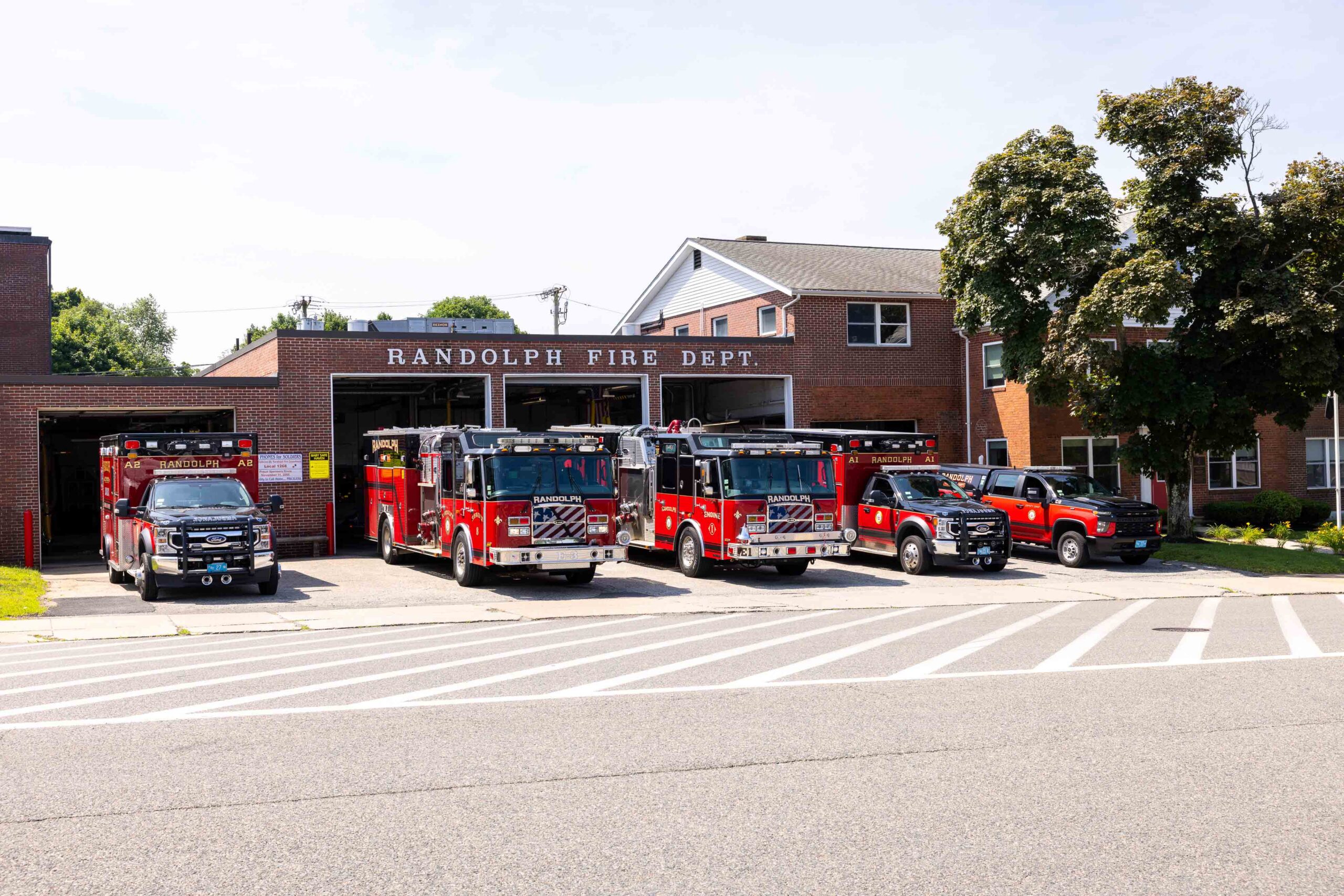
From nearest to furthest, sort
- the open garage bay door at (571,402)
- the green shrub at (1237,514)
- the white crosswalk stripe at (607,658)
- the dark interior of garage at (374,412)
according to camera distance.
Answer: the white crosswalk stripe at (607,658) → the dark interior of garage at (374,412) → the open garage bay door at (571,402) → the green shrub at (1237,514)

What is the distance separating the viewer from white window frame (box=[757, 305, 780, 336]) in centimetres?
3478

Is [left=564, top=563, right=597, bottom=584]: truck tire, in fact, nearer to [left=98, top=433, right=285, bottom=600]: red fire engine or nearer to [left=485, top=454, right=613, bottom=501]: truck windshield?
[left=485, top=454, right=613, bottom=501]: truck windshield

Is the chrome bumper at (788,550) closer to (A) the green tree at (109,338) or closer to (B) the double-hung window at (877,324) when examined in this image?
(B) the double-hung window at (877,324)

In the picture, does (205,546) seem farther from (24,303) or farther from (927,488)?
(24,303)

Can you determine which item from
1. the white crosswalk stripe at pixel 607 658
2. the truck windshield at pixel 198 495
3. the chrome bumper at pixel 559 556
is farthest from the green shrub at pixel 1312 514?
the truck windshield at pixel 198 495

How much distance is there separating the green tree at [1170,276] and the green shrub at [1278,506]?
783 centimetres

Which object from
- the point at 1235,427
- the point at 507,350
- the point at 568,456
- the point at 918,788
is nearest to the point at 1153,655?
the point at 918,788

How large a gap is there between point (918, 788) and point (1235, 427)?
2256 centimetres

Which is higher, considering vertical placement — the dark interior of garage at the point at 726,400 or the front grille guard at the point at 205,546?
the dark interior of garage at the point at 726,400

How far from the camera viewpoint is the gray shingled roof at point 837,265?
34344 mm

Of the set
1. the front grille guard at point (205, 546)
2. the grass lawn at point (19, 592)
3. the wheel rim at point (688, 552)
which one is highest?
the front grille guard at point (205, 546)

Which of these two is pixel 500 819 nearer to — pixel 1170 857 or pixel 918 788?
pixel 918 788

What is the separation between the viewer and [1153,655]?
12914 mm

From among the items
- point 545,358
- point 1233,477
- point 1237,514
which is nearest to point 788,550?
point 545,358
